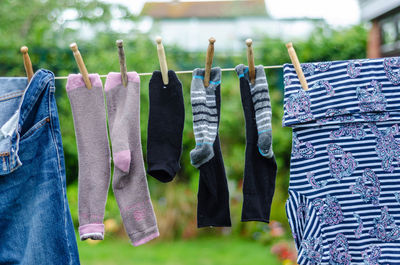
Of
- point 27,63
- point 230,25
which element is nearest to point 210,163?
point 27,63

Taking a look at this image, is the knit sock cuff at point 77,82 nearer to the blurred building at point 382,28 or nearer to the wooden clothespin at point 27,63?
the wooden clothespin at point 27,63

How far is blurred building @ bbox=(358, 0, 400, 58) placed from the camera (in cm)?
510

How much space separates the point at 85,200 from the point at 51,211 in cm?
13

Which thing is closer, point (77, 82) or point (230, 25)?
point (77, 82)

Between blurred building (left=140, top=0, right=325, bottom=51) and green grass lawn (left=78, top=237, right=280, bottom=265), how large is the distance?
2.15 m

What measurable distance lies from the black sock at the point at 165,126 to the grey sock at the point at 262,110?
0.29 metres

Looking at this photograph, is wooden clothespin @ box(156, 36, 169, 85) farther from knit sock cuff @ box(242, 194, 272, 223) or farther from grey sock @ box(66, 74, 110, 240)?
knit sock cuff @ box(242, 194, 272, 223)

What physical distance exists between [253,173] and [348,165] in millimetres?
370

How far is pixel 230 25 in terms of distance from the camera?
9.70 metres

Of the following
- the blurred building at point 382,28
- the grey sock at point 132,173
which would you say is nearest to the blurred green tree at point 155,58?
the blurred building at point 382,28

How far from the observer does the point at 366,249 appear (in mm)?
1712

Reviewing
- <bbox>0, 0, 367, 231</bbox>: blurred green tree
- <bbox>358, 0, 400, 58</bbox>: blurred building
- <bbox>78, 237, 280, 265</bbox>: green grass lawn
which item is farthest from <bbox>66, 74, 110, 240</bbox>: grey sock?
<bbox>358, 0, 400, 58</bbox>: blurred building

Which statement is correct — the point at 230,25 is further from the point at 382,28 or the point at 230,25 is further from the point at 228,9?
the point at 382,28

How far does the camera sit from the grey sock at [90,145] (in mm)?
1734
